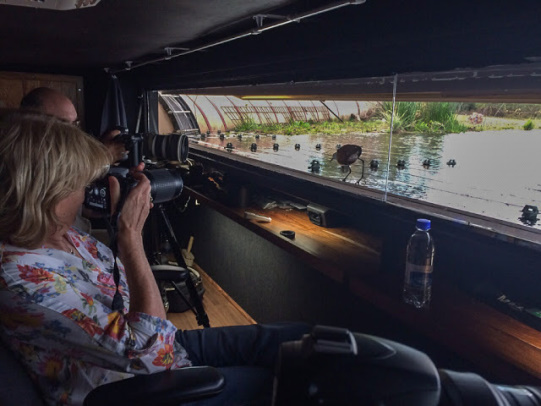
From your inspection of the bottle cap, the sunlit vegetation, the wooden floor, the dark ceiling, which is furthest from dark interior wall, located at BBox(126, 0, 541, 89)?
the wooden floor

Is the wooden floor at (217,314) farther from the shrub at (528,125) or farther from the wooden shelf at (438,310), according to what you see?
the shrub at (528,125)

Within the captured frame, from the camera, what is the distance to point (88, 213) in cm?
139

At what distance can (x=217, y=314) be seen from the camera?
3.01 meters

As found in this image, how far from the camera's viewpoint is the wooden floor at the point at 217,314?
2881 millimetres

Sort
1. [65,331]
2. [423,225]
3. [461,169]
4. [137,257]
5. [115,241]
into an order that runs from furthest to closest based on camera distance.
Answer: [461,169], [423,225], [115,241], [137,257], [65,331]

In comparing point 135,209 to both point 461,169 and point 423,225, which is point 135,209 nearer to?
point 423,225

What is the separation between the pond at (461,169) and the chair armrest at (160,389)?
1.08 meters

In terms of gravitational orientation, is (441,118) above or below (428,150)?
above

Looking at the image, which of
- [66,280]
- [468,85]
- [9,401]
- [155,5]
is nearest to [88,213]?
[66,280]

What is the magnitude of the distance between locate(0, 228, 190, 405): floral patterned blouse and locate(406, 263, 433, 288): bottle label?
0.79 m

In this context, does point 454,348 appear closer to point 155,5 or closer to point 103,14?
point 155,5

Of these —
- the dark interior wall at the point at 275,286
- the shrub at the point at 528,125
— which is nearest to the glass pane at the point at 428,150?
the shrub at the point at 528,125

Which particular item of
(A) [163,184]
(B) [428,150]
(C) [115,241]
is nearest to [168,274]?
(A) [163,184]

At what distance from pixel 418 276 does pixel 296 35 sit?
3.92 ft
